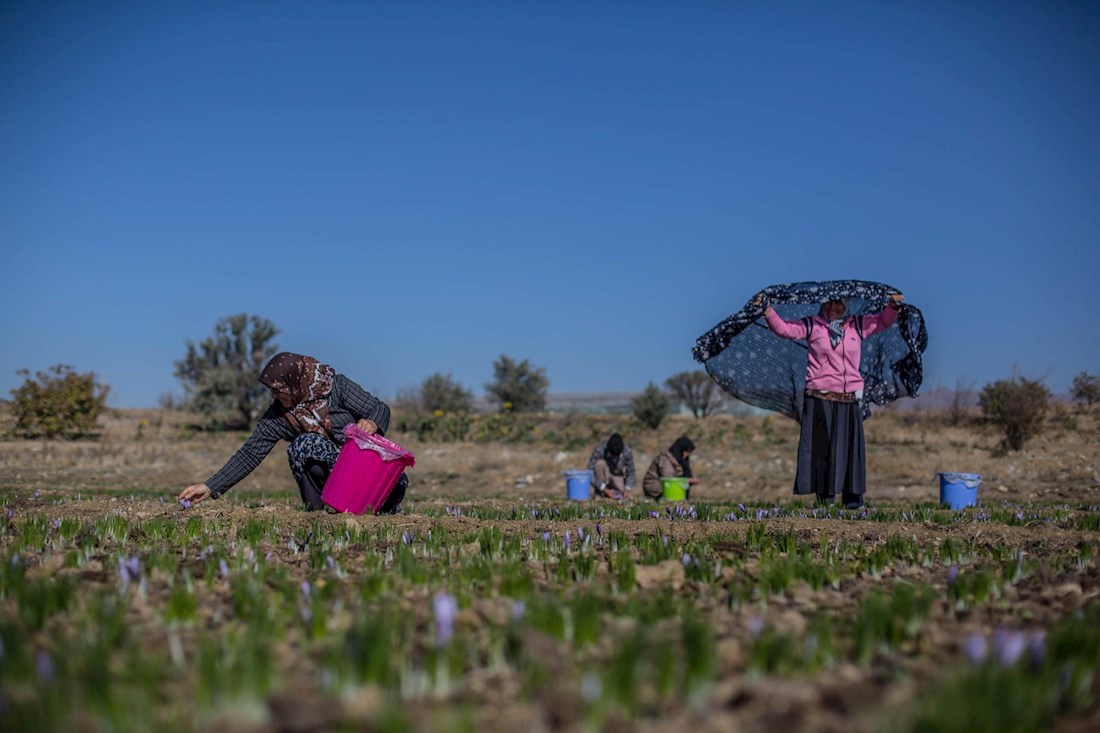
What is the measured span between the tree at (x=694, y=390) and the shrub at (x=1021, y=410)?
55.0 feet

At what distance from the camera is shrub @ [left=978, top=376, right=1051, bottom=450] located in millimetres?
22172

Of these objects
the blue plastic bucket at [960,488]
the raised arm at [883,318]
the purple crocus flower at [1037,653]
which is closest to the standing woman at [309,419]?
the raised arm at [883,318]

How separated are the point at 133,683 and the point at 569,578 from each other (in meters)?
2.43

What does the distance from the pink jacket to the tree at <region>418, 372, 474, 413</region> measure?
1098 inches

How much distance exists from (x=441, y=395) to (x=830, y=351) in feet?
95.0

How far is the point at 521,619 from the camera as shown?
3012 mm

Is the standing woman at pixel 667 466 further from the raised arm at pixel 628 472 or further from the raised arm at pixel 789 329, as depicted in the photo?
the raised arm at pixel 789 329

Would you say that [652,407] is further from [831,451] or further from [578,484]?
[831,451]

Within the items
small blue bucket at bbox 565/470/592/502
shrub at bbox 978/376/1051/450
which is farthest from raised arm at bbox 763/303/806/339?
shrub at bbox 978/376/1051/450

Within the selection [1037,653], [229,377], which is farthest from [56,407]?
[1037,653]

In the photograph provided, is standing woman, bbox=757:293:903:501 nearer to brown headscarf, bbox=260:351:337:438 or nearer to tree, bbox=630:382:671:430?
brown headscarf, bbox=260:351:337:438

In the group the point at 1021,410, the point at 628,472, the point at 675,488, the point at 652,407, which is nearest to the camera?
the point at 675,488

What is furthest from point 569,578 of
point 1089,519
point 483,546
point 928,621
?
point 1089,519

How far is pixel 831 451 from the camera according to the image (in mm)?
9117
